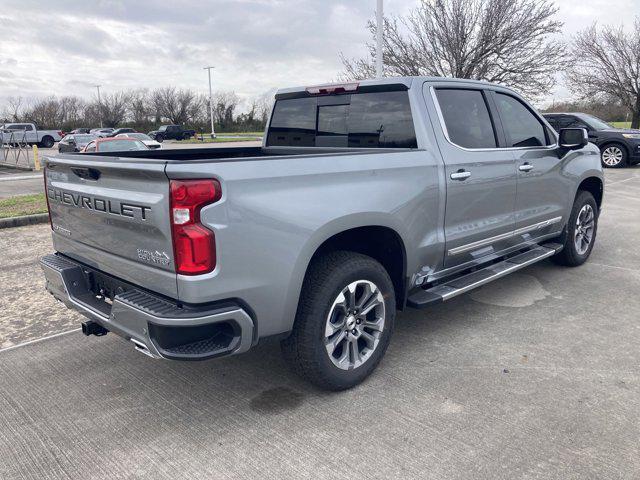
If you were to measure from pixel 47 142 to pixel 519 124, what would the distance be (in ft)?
144

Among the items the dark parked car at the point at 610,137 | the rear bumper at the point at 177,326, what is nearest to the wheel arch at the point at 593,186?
the rear bumper at the point at 177,326

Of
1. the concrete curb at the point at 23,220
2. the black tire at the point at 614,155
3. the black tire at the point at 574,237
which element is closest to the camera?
the black tire at the point at 574,237

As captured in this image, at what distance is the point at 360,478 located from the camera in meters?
Answer: 2.46

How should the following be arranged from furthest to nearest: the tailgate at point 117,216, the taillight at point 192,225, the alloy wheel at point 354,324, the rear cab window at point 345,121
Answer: the rear cab window at point 345,121 < the alloy wheel at point 354,324 < the tailgate at point 117,216 < the taillight at point 192,225

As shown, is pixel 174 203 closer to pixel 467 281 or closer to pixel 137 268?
pixel 137 268

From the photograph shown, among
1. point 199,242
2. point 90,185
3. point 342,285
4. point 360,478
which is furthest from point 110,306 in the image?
point 360,478

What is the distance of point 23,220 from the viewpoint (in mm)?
8539

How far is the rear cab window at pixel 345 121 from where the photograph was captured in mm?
3762

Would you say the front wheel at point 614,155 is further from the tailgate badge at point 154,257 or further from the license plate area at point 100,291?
the tailgate badge at point 154,257

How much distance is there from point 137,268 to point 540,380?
2.48m

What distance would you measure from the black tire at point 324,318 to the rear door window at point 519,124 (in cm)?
201

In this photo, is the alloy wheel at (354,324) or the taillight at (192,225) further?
the alloy wheel at (354,324)

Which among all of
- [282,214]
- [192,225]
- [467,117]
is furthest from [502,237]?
[192,225]

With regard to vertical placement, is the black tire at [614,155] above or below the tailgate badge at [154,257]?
below
